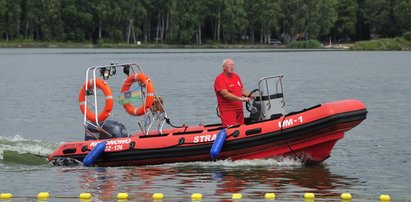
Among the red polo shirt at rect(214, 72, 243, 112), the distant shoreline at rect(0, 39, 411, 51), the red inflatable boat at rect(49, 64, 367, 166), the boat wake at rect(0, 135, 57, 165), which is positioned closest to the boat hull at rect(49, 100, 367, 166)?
the red inflatable boat at rect(49, 64, 367, 166)

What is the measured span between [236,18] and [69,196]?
353 ft

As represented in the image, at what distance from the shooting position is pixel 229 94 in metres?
17.8

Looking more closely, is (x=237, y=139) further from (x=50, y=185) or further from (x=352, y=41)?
(x=352, y=41)

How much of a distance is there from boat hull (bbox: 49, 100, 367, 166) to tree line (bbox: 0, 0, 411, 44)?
95.5 metres

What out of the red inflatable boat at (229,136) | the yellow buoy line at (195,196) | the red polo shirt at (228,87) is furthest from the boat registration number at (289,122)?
the yellow buoy line at (195,196)

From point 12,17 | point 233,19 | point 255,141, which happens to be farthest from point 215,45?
point 255,141

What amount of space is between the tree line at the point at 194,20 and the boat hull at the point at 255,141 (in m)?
95.5

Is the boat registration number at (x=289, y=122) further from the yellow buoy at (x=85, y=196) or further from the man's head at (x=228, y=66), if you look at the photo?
the yellow buoy at (x=85, y=196)

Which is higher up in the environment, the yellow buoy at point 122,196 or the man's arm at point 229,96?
the man's arm at point 229,96

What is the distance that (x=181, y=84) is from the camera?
48.0m

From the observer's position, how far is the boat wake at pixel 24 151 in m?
19.6

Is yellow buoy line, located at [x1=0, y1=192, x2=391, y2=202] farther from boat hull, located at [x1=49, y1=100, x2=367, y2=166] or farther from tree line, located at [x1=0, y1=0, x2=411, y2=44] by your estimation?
tree line, located at [x1=0, y1=0, x2=411, y2=44]

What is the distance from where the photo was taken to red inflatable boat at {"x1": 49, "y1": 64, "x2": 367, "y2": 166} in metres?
17.2

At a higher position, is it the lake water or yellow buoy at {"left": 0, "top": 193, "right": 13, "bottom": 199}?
yellow buoy at {"left": 0, "top": 193, "right": 13, "bottom": 199}
